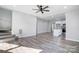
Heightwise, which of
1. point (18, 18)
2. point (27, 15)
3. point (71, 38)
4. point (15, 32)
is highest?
point (27, 15)

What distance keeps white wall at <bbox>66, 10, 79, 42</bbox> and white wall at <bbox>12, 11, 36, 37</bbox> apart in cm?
423

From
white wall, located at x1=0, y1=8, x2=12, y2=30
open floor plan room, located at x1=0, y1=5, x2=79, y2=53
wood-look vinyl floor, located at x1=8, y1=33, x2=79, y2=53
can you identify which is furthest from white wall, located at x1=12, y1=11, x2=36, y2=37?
wood-look vinyl floor, located at x1=8, y1=33, x2=79, y2=53

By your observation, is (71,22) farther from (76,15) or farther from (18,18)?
(18,18)

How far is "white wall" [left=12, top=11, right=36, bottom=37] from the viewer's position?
598cm

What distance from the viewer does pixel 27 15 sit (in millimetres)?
7273

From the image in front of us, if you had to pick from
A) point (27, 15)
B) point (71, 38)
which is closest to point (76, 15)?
point (71, 38)

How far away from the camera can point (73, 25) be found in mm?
5297

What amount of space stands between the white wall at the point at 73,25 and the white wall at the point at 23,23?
423 cm

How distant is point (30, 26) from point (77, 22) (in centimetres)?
494

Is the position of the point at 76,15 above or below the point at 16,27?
above

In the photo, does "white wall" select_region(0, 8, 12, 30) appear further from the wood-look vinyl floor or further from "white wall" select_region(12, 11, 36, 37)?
the wood-look vinyl floor

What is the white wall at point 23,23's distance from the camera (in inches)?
235

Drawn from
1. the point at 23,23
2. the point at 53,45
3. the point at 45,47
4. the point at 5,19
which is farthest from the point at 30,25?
the point at 45,47

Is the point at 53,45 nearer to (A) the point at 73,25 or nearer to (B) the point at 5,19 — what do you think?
(A) the point at 73,25
